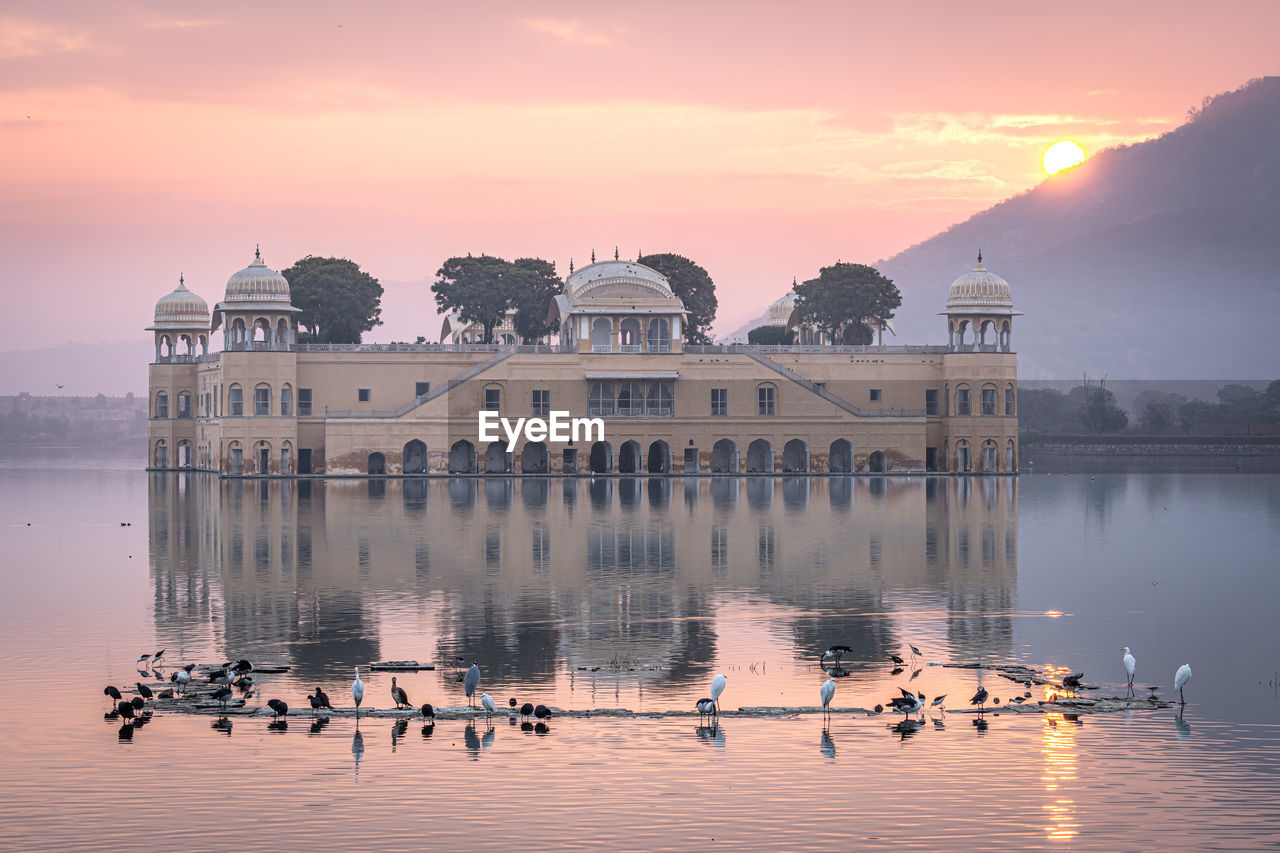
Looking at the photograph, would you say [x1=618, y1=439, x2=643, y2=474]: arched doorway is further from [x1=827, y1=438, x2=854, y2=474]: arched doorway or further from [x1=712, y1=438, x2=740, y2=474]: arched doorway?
[x1=827, y1=438, x2=854, y2=474]: arched doorway

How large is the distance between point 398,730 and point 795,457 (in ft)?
260

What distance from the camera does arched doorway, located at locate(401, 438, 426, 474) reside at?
314 feet

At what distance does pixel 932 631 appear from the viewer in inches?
1243

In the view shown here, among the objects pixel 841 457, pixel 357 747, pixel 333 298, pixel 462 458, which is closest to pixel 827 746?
pixel 357 747

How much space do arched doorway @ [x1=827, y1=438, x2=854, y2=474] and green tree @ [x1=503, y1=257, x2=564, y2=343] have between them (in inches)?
1018

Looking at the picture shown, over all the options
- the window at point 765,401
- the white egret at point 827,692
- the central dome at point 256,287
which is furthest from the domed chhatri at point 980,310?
the white egret at point 827,692

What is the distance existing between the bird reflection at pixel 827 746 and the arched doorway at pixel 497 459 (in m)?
75.1

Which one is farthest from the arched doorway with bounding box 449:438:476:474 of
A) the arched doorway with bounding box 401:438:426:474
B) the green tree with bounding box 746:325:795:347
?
the green tree with bounding box 746:325:795:347

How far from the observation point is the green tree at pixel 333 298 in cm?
11200

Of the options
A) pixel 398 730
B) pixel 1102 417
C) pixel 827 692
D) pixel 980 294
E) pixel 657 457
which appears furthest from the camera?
pixel 1102 417

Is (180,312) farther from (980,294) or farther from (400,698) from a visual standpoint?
(400,698)

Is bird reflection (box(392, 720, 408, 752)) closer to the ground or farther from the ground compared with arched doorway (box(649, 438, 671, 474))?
closer to the ground

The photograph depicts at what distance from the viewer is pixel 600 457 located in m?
98.2

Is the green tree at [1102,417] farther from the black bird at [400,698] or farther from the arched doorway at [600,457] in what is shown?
the black bird at [400,698]
